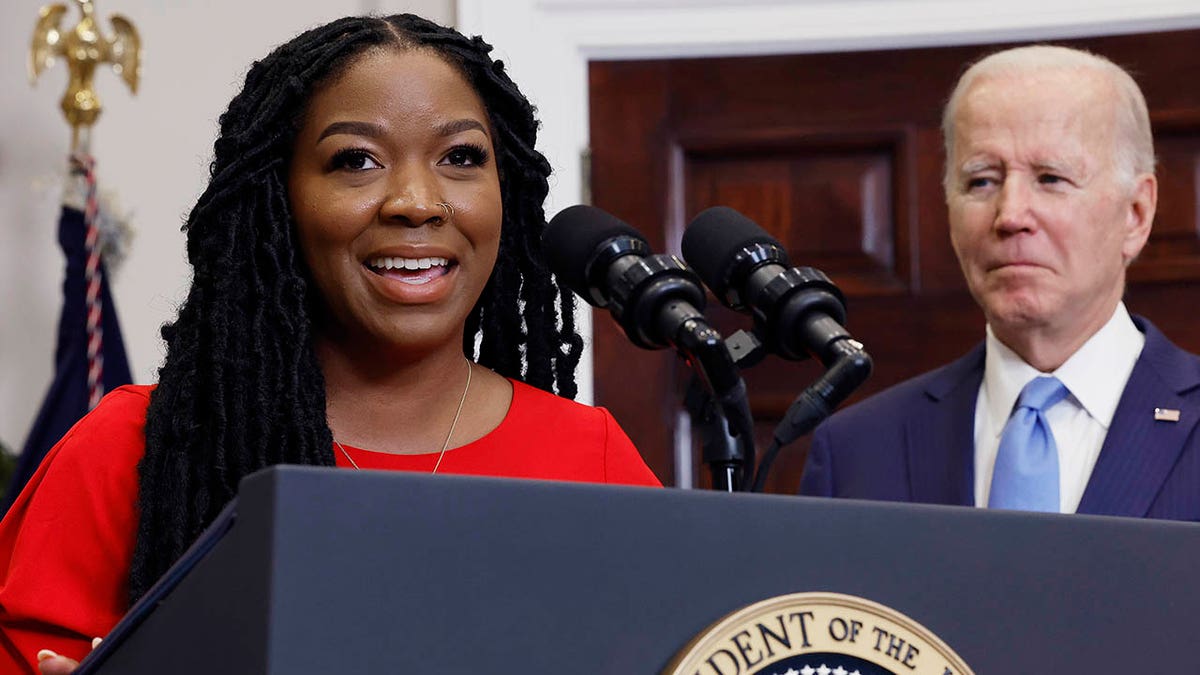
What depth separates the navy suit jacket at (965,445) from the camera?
2666 mm

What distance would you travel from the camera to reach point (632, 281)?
4.46 ft

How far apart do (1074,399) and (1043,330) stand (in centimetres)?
13

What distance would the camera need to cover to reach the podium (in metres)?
0.95

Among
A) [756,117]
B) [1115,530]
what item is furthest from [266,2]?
[1115,530]

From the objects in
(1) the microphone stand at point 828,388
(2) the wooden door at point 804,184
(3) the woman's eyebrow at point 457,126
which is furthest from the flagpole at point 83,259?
(1) the microphone stand at point 828,388

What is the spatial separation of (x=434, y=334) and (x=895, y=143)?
2.07m

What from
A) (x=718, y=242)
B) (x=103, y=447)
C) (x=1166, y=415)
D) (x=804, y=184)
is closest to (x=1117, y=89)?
(x=1166, y=415)

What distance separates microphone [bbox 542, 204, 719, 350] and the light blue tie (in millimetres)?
1435

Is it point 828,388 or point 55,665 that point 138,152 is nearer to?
point 55,665

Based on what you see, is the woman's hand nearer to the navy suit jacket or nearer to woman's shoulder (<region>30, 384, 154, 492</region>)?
woman's shoulder (<region>30, 384, 154, 492</region>)

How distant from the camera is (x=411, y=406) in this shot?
1.86 metres

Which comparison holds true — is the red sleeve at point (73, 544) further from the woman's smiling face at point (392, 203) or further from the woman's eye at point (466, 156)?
the woman's eye at point (466, 156)

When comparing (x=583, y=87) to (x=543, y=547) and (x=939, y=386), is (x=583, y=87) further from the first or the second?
(x=543, y=547)

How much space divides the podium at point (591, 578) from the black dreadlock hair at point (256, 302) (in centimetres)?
52
